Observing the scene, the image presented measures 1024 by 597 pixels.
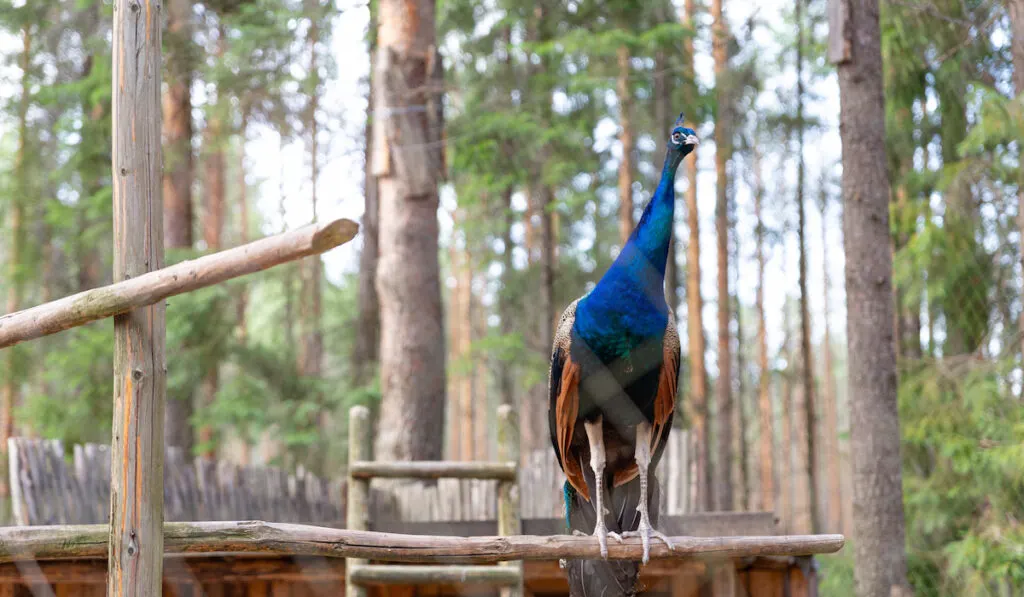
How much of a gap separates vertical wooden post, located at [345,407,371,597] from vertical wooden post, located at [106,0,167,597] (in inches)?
93.1

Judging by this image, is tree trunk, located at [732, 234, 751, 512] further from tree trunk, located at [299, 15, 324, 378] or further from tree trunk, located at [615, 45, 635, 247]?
tree trunk, located at [299, 15, 324, 378]

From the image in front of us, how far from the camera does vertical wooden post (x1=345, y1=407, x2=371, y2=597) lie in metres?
5.50

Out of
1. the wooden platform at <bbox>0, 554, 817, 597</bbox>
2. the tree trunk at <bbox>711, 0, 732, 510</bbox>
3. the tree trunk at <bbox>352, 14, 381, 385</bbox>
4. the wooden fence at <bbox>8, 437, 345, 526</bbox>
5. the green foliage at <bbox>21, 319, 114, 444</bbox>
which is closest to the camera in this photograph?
the wooden platform at <bbox>0, 554, 817, 597</bbox>

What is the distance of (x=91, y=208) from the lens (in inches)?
490

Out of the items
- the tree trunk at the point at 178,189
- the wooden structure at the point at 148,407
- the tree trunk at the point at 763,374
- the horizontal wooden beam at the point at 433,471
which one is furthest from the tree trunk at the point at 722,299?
the wooden structure at the point at 148,407

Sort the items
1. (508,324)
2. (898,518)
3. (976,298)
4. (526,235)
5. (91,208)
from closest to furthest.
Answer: (898,518) → (976,298) → (91,208) → (508,324) → (526,235)

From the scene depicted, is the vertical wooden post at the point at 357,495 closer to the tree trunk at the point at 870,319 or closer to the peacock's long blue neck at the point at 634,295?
the peacock's long blue neck at the point at 634,295

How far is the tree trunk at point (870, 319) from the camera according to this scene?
6.30 metres

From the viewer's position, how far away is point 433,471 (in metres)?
5.71

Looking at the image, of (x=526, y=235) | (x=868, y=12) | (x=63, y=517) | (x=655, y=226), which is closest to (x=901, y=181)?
(x=868, y=12)

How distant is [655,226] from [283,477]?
Result: 3.56 meters

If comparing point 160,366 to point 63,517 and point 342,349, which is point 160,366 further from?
point 342,349

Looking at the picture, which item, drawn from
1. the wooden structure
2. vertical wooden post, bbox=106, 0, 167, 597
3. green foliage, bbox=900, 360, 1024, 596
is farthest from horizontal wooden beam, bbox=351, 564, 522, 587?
green foliage, bbox=900, 360, 1024, 596

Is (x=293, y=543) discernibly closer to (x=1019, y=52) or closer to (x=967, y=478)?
(x=1019, y=52)
